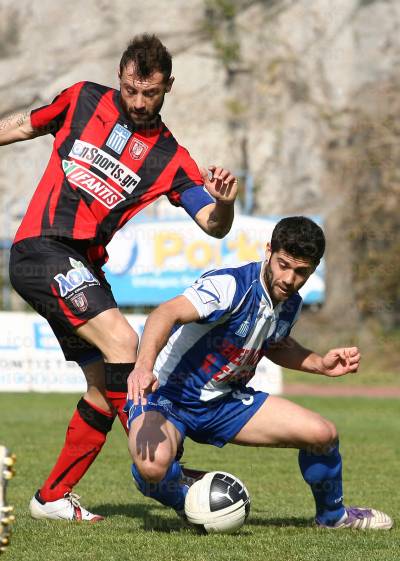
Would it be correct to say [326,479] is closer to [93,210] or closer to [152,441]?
[152,441]

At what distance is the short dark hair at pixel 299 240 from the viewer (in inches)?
183

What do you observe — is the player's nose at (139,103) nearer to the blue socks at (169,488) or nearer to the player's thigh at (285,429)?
the player's thigh at (285,429)

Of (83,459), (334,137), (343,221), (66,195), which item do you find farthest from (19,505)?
(334,137)

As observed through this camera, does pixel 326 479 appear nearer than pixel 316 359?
Yes

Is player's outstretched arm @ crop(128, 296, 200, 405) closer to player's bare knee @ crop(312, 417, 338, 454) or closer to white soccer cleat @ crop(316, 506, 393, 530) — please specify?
player's bare knee @ crop(312, 417, 338, 454)

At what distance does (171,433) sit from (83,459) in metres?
0.76

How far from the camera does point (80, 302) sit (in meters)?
4.95

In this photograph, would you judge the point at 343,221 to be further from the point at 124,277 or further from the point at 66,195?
the point at 66,195

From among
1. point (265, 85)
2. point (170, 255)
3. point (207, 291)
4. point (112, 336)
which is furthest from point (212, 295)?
point (265, 85)

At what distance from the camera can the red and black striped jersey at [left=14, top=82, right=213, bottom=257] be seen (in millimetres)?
5152

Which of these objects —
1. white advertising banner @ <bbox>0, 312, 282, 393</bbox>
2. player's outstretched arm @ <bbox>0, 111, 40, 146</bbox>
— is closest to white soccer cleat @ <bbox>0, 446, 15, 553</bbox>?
player's outstretched arm @ <bbox>0, 111, 40, 146</bbox>

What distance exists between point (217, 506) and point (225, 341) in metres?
0.77

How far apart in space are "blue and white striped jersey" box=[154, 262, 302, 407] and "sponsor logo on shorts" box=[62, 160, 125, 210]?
681 millimetres

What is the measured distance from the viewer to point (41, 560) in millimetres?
4176
